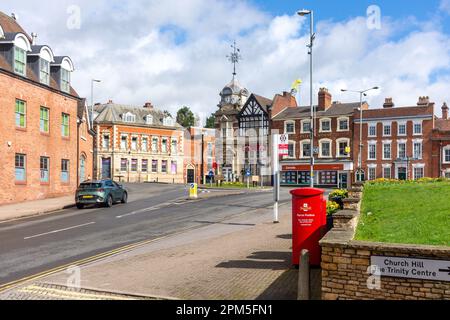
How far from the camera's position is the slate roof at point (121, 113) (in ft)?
225

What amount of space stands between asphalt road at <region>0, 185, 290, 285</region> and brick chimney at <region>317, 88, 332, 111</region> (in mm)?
36122

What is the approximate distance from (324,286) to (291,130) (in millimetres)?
58574

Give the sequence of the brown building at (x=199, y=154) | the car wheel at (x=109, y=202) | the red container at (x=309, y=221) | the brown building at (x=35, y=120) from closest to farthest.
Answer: the red container at (x=309, y=221), the car wheel at (x=109, y=202), the brown building at (x=35, y=120), the brown building at (x=199, y=154)

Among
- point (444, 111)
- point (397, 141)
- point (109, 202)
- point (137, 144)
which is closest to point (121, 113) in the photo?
point (137, 144)

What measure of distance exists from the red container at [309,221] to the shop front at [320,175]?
4885 centimetres

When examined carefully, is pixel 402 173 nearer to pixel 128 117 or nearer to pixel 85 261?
pixel 128 117

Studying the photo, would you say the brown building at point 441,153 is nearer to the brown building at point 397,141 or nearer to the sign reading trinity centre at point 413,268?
the brown building at point 397,141

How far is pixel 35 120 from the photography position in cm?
3122

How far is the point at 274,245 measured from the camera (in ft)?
43.0

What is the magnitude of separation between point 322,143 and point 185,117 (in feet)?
162

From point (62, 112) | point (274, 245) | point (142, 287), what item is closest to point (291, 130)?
point (62, 112)

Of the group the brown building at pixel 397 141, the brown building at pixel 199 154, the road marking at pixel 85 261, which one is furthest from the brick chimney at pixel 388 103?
the road marking at pixel 85 261

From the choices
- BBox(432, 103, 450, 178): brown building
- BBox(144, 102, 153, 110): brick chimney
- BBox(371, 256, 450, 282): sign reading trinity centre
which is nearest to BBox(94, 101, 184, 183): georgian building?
BBox(144, 102, 153, 110): brick chimney
